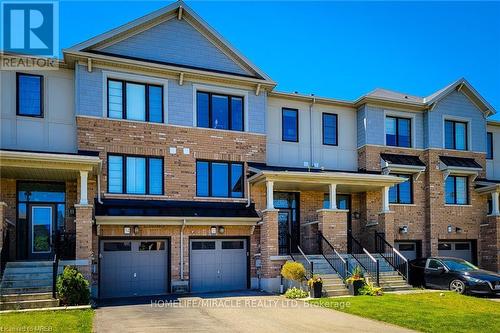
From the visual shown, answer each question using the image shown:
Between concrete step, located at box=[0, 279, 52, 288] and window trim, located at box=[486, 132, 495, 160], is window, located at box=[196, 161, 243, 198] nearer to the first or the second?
concrete step, located at box=[0, 279, 52, 288]

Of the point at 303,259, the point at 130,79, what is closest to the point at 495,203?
the point at 303,259

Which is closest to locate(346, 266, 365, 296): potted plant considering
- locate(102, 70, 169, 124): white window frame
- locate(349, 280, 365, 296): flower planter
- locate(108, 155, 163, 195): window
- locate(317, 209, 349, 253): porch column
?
locate(349, 280, 365, 296): flower planter

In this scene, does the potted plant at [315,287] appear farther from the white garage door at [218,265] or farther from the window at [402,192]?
the window at [402,192]

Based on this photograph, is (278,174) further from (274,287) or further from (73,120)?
(73,120)

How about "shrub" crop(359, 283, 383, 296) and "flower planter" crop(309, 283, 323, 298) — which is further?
"shrub" crop(359, 283, 383, 296)

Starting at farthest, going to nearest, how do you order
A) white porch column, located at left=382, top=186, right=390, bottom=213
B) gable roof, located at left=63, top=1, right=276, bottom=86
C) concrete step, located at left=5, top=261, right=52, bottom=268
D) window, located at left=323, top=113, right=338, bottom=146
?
window, located at left=323, top=113, right=338, bottom=146 < white porch column, located at left=382, top=186, right=390, bottom=213 < gable roof, located at left=63, top=1, right=276, bottom=86 < concrete step, located at left=5, top=261, right=52, bottom=268

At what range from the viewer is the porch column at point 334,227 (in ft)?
60.7

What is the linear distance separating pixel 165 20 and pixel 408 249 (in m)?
14.8

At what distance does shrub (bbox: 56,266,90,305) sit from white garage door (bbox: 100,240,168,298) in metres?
2.93

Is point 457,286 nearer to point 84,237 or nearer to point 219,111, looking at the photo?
point 219,111

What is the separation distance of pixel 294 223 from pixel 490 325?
955 cm

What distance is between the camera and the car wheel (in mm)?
16734

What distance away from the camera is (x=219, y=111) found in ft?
63.1

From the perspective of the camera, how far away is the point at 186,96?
18.6 m
